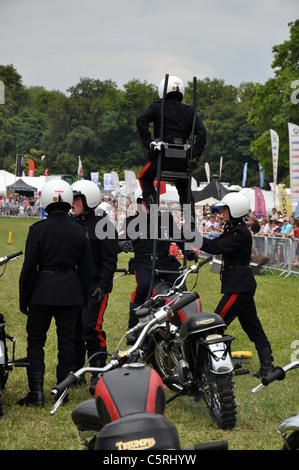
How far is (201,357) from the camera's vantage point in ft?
19.6

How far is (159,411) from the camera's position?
3139mm

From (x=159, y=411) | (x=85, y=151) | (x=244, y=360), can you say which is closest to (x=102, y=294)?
(x=244, y=360)

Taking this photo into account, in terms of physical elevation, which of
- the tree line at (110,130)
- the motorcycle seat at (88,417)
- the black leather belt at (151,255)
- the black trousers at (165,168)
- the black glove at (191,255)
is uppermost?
the tree line at (110,130)

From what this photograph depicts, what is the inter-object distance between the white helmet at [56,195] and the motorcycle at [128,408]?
8.86 feet

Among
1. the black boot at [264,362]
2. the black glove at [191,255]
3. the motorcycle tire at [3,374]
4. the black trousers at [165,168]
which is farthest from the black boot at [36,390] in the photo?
the black boot at [264,362]

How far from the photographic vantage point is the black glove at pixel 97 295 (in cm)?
723

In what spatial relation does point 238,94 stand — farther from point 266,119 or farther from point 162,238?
point 162,238

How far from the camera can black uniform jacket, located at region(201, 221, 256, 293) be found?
301 inches

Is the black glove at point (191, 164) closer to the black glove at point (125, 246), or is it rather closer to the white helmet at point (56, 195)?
the black glove at point (125, 246)

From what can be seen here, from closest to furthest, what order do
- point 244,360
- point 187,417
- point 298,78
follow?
point 187,417 < point 244,360 < point 298,78

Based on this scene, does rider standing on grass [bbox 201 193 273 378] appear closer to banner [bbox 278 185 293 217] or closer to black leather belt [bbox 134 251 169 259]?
black leather belt [bbox 134 251 169 259]

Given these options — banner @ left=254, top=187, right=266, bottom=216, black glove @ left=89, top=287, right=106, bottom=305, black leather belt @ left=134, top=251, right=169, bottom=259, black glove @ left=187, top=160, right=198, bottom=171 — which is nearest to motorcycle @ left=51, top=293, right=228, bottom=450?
black glove @ left=89, top=287, right=106, bottom=305

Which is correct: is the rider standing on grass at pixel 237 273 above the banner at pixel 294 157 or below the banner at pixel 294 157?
below

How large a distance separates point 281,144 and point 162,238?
34.5 meters
